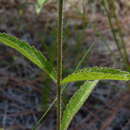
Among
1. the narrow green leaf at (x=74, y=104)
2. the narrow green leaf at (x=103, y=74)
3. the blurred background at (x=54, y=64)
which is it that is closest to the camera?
the narrow green leaf at (x=103, y=74)

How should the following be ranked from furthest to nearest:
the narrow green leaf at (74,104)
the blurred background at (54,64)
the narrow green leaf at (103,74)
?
the blurred background at (54,64) < the narrow green leaf at (74,104) < the narrow green leaf at (103,74)

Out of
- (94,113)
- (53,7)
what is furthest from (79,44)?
(53,7)

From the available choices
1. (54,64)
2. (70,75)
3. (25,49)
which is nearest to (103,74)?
(70,75)

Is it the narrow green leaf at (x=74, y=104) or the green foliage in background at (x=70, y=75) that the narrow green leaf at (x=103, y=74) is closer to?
the green foliage in background at (x=70, y=75)

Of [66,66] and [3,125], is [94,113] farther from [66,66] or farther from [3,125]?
[3,125]

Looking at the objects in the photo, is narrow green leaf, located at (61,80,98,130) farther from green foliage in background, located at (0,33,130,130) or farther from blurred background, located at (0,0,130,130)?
blurred background, located at (0,0,130,130)

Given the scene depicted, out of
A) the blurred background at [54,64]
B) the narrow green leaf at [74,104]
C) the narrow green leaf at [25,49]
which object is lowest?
the blurred background at [54,64]

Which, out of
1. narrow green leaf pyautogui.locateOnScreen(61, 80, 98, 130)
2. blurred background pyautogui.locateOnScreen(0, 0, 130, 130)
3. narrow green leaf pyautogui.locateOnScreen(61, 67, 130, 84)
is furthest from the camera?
blurred background pyautogui.locateOnScreen(0, 0, 130, 130)

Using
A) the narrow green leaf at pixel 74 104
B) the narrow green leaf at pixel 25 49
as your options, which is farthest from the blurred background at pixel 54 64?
the narrow green leaf at pixel 25 49

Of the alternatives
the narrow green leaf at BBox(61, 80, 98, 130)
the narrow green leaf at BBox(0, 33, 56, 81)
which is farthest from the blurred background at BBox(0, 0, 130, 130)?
the narrow green leaf at BBox(0, 33, 56, 81)
